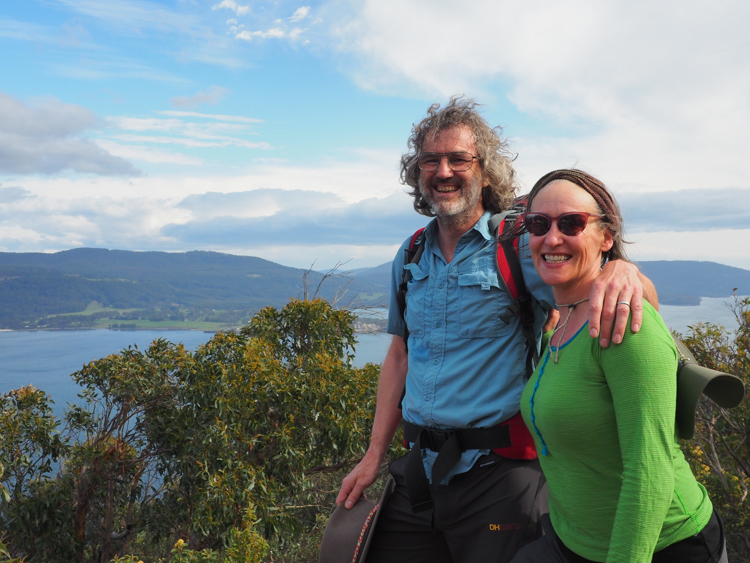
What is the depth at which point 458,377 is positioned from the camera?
1.96 m

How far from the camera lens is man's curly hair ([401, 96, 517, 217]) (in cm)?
225

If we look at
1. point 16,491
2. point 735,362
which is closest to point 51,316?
point 16,491

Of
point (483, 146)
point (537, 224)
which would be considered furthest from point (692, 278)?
point (537, 224)

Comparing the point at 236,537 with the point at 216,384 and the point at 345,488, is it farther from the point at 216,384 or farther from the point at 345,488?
the point at 216,384

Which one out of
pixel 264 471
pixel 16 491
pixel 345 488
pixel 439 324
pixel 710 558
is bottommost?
pixel 16 491

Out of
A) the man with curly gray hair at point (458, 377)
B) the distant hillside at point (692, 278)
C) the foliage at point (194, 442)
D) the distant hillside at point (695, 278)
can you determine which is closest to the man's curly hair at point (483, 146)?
the man with curly gray hair at point (458, 377)

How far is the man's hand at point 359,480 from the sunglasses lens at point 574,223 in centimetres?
131

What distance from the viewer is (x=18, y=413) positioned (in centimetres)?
511

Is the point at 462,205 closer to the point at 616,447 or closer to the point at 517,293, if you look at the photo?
the point at 517,293

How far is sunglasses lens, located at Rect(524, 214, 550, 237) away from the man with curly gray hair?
0.35 metres

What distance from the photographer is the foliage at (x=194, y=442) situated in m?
4.23

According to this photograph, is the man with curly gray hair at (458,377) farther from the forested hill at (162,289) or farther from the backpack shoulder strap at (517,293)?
the forested hill at (162,289)

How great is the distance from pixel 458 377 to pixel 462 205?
2.18 feet

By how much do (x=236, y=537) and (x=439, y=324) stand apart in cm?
187
